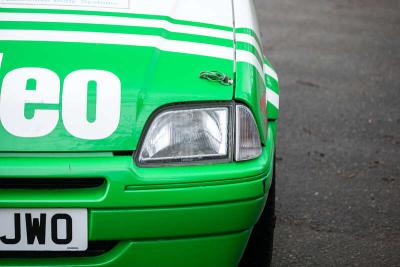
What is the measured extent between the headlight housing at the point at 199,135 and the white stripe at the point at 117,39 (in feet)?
0.86

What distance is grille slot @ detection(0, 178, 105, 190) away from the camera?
7.07ft

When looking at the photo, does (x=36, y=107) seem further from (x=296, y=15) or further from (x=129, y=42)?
(x=296, y=15)

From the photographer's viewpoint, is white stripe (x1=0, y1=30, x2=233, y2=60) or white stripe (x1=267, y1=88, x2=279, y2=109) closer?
white stripe (x1=0, y1=30, x2=233, y2=60)

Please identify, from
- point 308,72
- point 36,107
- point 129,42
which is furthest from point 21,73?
point 308,72

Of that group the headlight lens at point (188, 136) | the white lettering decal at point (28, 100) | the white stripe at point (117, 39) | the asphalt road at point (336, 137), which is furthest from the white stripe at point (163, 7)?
the asphalt road at point (336, 137)

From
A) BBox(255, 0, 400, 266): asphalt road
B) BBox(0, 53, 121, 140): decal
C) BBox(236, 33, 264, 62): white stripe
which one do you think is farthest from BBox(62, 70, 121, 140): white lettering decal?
BBox(255, 0, 400, 266): asphalt road

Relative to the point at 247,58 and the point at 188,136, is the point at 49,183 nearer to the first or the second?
the point at 188,136

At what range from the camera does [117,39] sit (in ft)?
8.15

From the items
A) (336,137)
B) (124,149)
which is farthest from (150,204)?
(336,137)

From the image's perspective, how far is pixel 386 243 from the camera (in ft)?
10.8

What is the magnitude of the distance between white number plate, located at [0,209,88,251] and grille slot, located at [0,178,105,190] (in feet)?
0.27

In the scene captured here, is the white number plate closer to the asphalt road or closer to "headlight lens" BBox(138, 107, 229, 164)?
"headlight lens" BBox(138, 107, 229, 164)

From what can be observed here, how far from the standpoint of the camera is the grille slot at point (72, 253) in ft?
7.13

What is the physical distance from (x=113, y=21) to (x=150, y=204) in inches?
30.2
